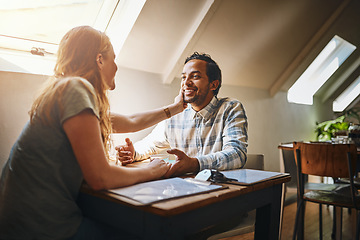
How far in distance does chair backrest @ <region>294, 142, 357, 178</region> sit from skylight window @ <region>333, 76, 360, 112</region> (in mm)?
4212

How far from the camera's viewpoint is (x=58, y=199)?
3.36 ft

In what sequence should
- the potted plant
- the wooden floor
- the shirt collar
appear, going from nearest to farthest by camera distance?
the shirt collar → the wooden floor → the potted plant

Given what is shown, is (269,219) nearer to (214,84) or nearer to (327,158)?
(214,84)

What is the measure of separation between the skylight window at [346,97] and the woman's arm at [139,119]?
5.02 meters

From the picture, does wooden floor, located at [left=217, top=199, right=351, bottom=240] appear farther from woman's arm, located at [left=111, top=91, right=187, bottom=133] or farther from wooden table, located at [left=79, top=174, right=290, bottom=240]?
wooden table, located at [left=79, top=174, right=290, bottom=240]

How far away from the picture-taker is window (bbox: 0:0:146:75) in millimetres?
1840

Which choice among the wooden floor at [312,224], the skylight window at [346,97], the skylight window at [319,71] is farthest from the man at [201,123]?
the skylight window at [346,97]

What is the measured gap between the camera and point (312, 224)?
3.21 m

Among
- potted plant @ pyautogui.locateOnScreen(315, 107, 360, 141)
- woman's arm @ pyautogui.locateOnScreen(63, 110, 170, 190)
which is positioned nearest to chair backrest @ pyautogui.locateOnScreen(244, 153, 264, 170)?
woman's arm @ pyautogui.locateOnScreen(63, 110, 170, 190)

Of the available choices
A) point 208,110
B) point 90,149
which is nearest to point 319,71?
point 208,110

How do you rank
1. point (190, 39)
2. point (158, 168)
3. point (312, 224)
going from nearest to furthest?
1. point (158, 168)
2. point (190, 39)
3. point (312, 224)

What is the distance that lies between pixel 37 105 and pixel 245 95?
278 centimetres

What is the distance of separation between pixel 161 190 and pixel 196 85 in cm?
110

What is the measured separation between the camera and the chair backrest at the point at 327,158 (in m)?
2.13
